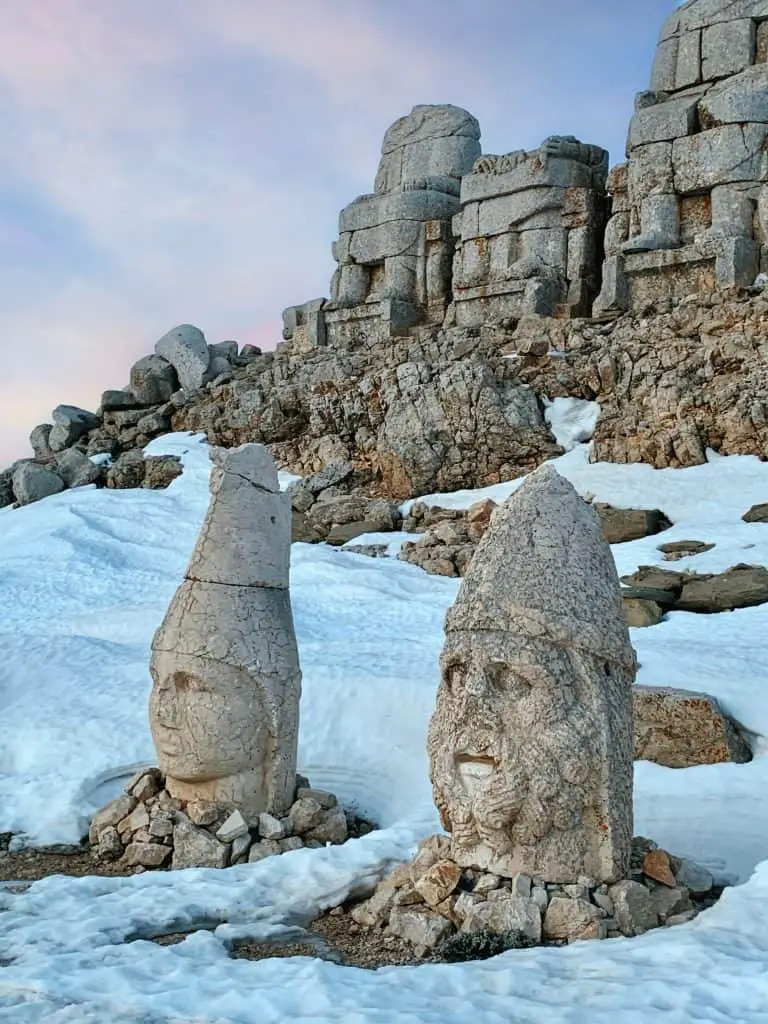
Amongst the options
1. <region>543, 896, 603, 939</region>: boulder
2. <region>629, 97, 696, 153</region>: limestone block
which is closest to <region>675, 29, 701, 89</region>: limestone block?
<region>629, 97, 696, 153</region>: limestone block

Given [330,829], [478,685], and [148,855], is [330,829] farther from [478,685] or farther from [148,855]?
[478,685]

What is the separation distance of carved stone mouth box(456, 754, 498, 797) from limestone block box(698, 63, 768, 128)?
16812 mm

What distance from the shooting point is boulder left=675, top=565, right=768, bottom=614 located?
11.4 m

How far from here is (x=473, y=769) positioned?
4.91 m

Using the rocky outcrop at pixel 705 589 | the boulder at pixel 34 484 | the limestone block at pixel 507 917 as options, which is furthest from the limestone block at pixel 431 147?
the limestone block at pixel 507 917

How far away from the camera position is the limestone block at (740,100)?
18.5 m

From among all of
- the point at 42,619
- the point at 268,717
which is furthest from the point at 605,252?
the point at 268,717

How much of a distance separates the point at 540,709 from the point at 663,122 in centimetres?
1741

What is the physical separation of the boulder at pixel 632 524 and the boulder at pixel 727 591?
2246 millimetres

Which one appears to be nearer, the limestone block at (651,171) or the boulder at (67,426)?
the limestone block at (651,171)

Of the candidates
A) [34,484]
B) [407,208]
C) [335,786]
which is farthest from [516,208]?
[335,786]

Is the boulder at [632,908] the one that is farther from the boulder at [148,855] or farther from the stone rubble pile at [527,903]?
the boulder at [148,855]

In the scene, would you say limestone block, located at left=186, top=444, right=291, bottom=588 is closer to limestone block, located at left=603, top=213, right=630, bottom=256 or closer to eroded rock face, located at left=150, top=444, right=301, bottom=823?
eroded rock face, located at left=150, top=444, right=301, bottom=823

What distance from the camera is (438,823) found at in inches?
253
